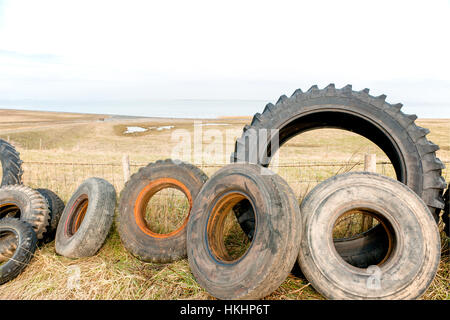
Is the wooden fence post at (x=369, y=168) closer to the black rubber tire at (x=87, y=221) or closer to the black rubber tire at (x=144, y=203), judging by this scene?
the black rubber tire at (x=144, y=203)

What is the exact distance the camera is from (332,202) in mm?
3705

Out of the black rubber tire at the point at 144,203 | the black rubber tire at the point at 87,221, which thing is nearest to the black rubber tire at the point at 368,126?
the black rubber tire at the point at 144,203

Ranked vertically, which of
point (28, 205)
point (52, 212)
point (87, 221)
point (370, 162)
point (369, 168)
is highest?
point (370, 162)

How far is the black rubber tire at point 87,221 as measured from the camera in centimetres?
473

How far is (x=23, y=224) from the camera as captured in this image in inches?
189

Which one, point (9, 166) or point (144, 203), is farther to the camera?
point (9, 166)

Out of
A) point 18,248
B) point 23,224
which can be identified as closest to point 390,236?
point 18,248

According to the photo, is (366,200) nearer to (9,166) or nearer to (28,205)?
(28,205)

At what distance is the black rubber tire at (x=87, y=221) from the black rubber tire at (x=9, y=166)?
270 centimetres

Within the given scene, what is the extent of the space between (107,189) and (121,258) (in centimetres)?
117

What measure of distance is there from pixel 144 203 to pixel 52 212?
1869 mm

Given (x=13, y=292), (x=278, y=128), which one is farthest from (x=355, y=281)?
(x=13, y=292)

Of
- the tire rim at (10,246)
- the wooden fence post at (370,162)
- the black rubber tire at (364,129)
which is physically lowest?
the tire rim at (10,246)

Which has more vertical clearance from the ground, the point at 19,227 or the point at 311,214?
the point at 311,214
